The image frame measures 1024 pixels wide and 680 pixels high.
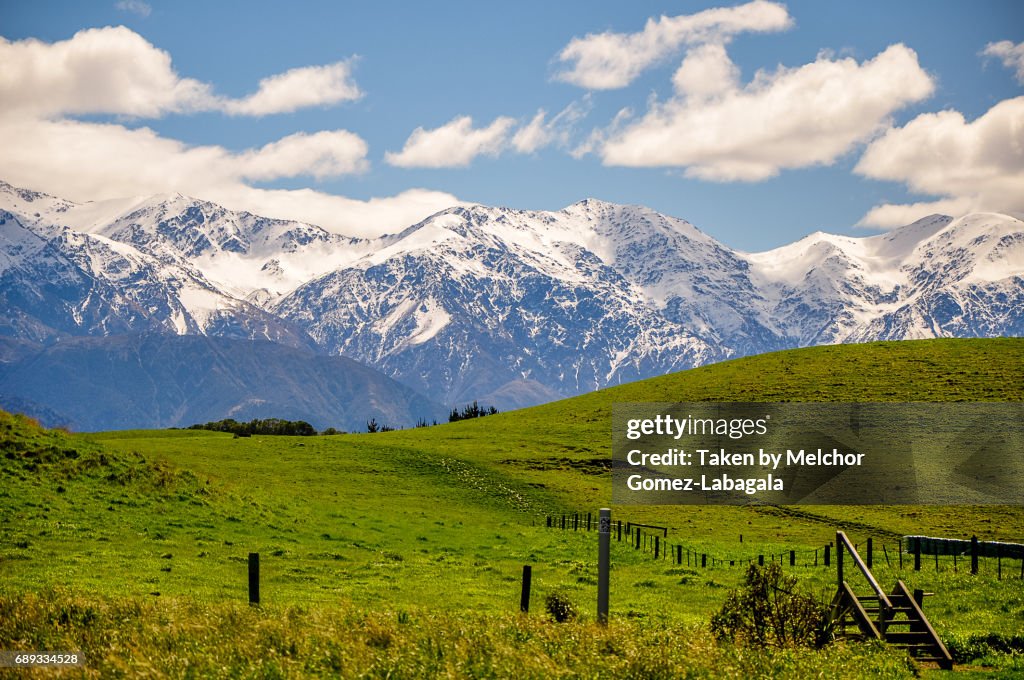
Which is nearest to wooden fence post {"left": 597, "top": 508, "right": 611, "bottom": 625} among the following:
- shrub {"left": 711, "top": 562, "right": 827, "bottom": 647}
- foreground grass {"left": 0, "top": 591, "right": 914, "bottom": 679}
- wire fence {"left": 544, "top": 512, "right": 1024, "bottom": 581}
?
foreground grass {"left": 0, "top": 591, "right": 914, "bottom": 679}

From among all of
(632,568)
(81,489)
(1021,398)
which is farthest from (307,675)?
(1021,398)

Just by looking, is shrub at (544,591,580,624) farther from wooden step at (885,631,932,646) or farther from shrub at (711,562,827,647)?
wooden step at (885,631,932,646)

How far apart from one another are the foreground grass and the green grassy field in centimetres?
8

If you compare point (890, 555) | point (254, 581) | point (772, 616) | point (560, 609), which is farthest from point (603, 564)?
point (890, 555)

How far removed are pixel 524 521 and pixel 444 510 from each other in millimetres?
6031

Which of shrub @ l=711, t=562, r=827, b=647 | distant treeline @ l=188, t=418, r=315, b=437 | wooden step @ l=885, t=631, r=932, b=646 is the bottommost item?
wooden step @ l=885, t=631, r=932, b=646

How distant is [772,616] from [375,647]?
920 centimetres

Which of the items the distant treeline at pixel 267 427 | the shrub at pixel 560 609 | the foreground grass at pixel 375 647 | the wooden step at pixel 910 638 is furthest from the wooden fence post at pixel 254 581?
the distant treeline at pixel 267 427

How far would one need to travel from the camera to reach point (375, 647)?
2223 cm

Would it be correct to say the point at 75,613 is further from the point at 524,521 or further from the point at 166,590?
the point at 524,521

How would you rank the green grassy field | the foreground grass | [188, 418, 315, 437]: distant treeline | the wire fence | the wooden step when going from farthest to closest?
[188, 418, 315, 437]: distant treeline → the wire fence → the wooden step → the green grassy field → the foreground grass

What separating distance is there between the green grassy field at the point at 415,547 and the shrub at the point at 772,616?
108 centimetres

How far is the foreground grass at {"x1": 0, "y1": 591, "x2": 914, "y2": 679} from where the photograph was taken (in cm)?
2000

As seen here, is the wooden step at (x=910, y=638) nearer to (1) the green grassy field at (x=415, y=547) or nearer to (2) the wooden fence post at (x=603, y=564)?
(1) the green grassy field at (x=415, y=547)
